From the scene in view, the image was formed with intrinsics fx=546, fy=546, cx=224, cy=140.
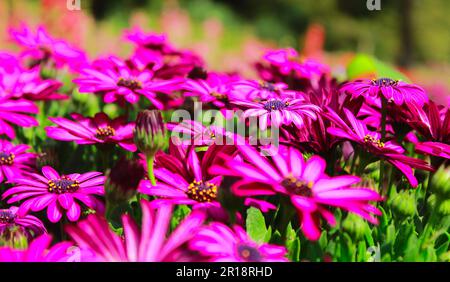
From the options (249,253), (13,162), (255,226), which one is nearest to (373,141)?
(255,226)

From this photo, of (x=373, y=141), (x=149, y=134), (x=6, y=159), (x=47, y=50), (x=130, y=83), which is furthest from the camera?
(x=47, y=50)

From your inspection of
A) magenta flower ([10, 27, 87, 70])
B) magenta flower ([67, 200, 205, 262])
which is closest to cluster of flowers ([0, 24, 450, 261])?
magenta flower ([67, 200, 205, 262])

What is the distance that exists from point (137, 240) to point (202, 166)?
0.80 feet

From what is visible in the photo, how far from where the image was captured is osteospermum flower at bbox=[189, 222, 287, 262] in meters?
0.70

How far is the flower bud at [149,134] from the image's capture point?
88 centimetres

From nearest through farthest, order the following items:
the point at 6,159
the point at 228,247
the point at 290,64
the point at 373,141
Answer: the point at 228,247
the point at 373,141
the point at 6,159
the point at 290,64

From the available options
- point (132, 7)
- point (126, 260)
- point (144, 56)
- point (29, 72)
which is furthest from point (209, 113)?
point (132, 7)

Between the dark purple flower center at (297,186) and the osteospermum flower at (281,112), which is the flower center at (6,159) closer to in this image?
the osteospermum flower at (281,112)

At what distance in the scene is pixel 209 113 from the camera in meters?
1.29

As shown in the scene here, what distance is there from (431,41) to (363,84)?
27.0 feet

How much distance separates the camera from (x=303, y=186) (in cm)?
79

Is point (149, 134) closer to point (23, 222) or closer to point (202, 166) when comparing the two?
point (202, 166)

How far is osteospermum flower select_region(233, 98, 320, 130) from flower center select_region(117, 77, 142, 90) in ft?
1.07

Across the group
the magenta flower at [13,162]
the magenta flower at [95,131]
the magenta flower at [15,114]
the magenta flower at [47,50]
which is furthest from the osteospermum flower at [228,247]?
the magenta flower at [47,50]
